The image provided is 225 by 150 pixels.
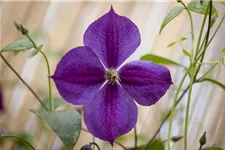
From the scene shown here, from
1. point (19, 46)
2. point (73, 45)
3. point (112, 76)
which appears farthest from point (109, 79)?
point (73, 45)

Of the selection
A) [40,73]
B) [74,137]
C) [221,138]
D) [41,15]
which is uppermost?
[41,15]

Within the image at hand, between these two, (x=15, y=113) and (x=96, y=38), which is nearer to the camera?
(x=96, y=38)

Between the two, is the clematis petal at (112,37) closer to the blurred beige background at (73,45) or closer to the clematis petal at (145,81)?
the clematis petal at (145,81)

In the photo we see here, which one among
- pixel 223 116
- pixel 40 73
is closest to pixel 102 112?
pixel 223 116

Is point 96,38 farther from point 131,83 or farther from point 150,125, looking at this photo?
point 150,125

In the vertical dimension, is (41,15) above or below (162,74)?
above

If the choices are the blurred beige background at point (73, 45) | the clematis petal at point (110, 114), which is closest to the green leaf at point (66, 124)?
the clematis petal at point (110, 114)

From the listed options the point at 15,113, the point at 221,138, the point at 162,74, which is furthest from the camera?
the point at 15,113
